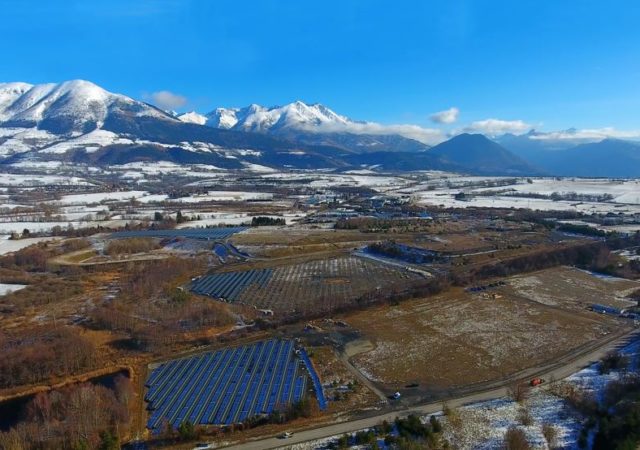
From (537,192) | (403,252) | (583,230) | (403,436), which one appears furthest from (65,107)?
(403,436)

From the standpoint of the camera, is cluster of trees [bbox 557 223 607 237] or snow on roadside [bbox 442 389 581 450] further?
cluster of trees [bbox 557 223 607 237]

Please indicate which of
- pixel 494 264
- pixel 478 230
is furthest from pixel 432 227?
pixel 494 264

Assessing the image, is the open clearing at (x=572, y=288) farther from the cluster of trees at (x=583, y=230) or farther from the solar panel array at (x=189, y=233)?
the solar panel array at (x=189, y=233)

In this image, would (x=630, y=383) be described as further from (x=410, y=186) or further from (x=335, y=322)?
(x=410, y=186)

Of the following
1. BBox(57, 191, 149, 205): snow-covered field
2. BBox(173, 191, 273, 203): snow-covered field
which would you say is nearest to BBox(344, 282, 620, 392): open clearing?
BBox(173, 191, 273, 203): snow-covered field

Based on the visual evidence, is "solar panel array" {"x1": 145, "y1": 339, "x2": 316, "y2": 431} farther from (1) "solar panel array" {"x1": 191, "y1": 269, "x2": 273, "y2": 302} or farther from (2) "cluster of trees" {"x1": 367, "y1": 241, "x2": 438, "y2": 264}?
(2) "cluster of trees" {"x1": 367, "y1": 241, "x2": 438, "y2": 264}

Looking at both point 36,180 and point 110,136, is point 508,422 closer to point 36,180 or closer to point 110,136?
point 36,180

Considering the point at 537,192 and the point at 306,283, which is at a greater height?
the point at 537,192
